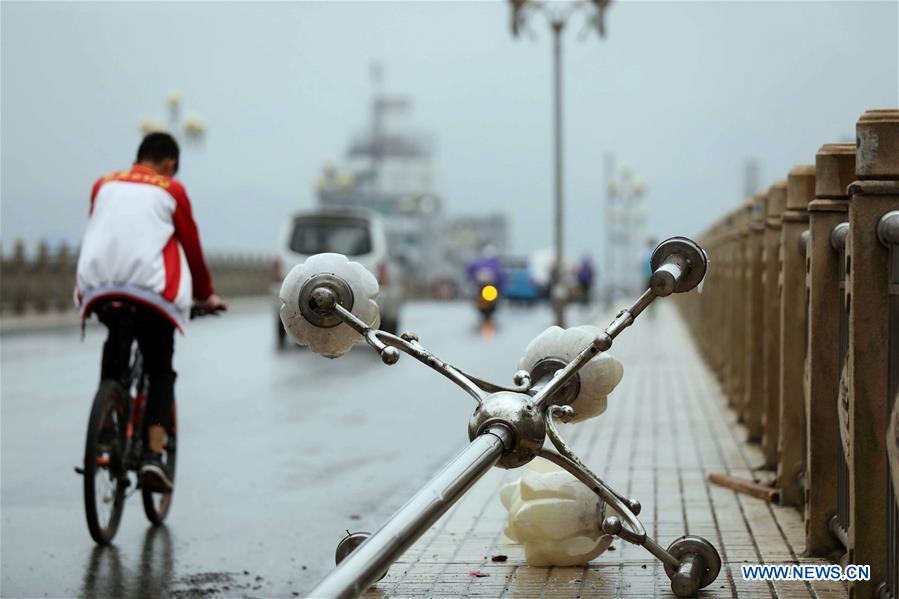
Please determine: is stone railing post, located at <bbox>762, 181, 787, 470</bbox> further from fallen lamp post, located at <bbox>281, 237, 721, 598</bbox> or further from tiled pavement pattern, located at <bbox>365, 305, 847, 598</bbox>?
fallen lamp post, located at <bbox>281, 237, 721, 598</bbox>

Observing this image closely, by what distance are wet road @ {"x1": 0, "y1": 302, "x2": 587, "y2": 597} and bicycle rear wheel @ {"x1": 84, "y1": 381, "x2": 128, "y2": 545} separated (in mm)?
130

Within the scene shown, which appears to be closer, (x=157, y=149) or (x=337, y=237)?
(x=157, y=149)

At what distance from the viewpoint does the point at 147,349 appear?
669 centimetres

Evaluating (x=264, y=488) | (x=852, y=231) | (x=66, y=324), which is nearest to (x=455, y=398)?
(x=264, y=488)

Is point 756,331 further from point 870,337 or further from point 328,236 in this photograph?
point 328,236

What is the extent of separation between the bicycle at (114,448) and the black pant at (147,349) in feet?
0.11

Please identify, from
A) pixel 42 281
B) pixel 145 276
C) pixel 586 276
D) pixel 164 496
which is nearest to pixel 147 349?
pixel 145 276

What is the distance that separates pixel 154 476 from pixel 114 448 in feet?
0.71

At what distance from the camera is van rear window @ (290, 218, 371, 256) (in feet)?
77.5

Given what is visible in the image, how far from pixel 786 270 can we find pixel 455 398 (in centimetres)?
796

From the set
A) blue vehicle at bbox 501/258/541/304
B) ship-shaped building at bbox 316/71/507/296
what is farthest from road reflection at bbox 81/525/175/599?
ship-shaped building at bbox 316/71/507/296

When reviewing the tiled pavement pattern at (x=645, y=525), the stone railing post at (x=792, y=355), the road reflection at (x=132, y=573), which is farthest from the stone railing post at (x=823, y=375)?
the road reflection at (x=132, y=573)

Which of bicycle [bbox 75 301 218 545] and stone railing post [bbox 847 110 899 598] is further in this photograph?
bicycle [bbox 75 301 218 545]

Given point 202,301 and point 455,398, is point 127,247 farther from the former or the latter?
point 455,398
